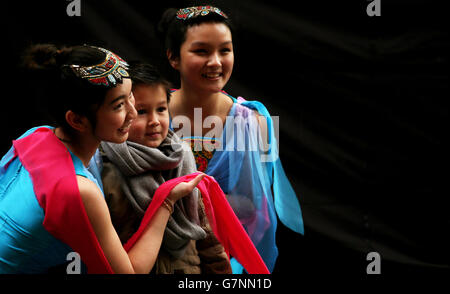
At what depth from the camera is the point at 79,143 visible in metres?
1.16

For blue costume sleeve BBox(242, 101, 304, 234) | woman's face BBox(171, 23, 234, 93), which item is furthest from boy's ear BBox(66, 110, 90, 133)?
blue costume sleeve BBox(242, 101, 304, 234)

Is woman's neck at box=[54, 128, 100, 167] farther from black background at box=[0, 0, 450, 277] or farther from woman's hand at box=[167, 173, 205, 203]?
black background at box=[0, 0, 450, 277]

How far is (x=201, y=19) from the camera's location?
153 centimetres

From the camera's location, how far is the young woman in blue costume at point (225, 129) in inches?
60.6

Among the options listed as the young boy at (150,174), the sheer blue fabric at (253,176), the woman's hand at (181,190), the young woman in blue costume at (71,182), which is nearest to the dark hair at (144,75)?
the young boy at (150,174)

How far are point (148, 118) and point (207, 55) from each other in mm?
372

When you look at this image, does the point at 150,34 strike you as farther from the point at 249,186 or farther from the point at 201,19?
the point at 249,186

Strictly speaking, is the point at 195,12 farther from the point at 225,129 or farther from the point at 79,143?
the point at 79,143

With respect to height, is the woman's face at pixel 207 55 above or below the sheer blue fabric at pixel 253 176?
above

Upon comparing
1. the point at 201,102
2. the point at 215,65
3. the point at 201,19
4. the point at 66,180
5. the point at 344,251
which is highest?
the point at 201,19

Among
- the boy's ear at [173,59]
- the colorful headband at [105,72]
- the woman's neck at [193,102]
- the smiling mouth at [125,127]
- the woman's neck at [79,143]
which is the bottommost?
the woman's neck at [79,143]

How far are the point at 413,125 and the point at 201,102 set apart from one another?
3.40ft

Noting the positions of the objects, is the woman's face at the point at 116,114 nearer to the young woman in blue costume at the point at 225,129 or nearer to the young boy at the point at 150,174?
the young boy at the point at 150,174

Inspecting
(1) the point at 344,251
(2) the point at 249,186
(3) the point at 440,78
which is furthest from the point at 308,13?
(1) the point at 344,251
